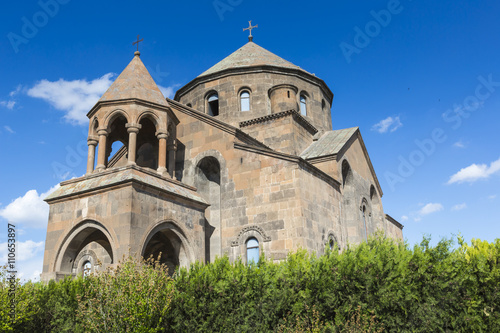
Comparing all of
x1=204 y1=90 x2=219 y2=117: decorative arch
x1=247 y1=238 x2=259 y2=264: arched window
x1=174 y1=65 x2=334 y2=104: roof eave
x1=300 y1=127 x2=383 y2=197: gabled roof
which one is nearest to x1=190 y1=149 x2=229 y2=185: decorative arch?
x1=247 y1=238 x2=259 y2=264: arched window

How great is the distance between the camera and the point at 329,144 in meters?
16.1

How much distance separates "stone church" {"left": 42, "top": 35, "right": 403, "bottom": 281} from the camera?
32.9ft

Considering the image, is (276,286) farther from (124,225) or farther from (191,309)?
(124,225)

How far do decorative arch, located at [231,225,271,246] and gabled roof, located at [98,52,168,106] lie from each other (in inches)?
169

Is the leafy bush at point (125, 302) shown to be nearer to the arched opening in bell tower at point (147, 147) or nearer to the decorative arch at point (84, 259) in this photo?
the arched opening in bell tower at point (147, 147)

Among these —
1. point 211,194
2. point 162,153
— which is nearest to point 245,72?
point 211,194

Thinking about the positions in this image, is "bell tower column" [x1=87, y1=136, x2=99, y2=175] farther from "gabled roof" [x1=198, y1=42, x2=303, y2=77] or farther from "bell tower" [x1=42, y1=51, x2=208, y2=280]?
"gabled roof" [x1=198, y1=42, x2=303, y2=77]

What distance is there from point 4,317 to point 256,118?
1094 cm

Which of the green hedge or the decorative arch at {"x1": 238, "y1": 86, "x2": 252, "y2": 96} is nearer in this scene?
the green hedge

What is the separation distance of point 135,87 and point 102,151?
6.71 feet

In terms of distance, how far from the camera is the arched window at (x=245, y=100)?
18156mm

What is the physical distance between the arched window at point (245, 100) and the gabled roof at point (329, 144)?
135 inches

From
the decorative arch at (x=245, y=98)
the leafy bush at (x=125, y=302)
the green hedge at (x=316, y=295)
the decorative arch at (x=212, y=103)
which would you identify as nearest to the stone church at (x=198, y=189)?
the green hedge at (x=316, y=295)

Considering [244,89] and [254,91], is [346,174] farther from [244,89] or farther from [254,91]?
[244,89]
